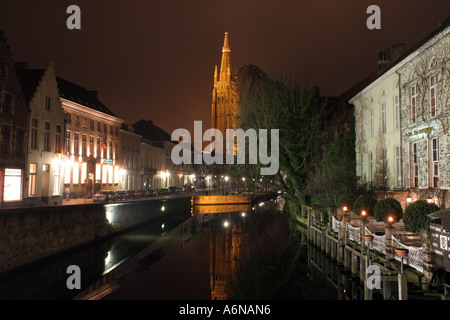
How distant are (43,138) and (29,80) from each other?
17.0ft

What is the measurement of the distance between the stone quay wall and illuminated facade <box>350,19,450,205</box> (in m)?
18.8

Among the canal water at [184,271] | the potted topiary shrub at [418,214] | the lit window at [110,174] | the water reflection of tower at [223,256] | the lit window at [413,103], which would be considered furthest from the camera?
the lit window at [110,174]

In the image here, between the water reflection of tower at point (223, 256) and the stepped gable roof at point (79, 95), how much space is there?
21.4 m

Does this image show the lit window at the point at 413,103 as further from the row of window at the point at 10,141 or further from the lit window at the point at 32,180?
the lit window at the point at 32,180

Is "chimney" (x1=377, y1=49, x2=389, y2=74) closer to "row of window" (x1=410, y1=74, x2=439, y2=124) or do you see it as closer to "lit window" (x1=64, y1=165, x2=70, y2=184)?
"row of window" (x1=410, y1=74, x2=439, y2=124)

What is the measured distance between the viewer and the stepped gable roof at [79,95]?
46256mm

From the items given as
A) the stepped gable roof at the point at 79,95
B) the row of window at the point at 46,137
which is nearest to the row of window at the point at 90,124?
the stepped gable roof at the point at 79,95

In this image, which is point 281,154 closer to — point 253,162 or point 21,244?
point 253,162

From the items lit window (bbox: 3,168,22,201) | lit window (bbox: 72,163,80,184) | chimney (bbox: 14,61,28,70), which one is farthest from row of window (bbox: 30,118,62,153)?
lit window (bbox: 72,163,80,184)

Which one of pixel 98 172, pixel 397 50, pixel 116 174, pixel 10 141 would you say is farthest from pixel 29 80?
pixel 397 50

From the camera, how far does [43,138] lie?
34.9m

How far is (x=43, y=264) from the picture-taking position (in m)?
20.8
